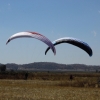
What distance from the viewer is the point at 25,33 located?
23.5 m

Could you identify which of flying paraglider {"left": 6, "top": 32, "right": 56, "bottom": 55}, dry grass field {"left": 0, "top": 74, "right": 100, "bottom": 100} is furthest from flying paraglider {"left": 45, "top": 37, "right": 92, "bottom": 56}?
dry grass field {"left": 0, "top": 74, "right": 100, "bottom": 100}

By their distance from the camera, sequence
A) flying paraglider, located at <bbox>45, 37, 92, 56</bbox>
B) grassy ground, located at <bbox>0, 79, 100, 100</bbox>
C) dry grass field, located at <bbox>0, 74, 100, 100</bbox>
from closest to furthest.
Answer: grassy ground, located at <bbox>0, 79, 100, 100</bbox> < dry grass field, located at <bbox>0, 74, 100, 100</bbox> < flying paraglider, located at <bbox>45, 37, 92, 56</bbox>

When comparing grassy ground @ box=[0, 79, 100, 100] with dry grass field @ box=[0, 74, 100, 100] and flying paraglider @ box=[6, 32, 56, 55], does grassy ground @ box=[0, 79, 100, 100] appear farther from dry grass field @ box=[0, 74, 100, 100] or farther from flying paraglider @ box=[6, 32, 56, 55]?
flying paraglider @ box=[6, 32, 56, 55]

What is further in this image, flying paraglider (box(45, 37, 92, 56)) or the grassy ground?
flying paraglider (box(45, 37, 92, 56))

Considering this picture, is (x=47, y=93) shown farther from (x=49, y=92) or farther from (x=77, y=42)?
(x=77, y=42)

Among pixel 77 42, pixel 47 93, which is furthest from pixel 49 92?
pixel 77 42

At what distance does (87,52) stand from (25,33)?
6.97 meters

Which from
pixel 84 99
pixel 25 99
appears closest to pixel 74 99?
pixel 84 99

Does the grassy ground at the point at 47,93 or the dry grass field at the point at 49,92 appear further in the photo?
the dry grass field at the point at 49,92

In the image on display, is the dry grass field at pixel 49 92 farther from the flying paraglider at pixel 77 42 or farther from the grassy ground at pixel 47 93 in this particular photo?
the flying paraglider at pixel 77 42

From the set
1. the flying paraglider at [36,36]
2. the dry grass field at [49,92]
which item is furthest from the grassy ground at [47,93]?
the flying paraglider at [36,36]

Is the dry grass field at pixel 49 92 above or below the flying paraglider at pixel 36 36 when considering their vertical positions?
below

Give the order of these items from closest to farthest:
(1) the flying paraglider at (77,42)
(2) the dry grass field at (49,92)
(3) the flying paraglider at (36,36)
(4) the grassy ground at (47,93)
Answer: (4) the grassy ground at (47,93), (2) the dry grass field at (49,92), (3) the flying paraglider at (36,36), (1) the flying paraglider at (77,42)

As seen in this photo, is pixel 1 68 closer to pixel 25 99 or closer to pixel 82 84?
pixel 82 84
